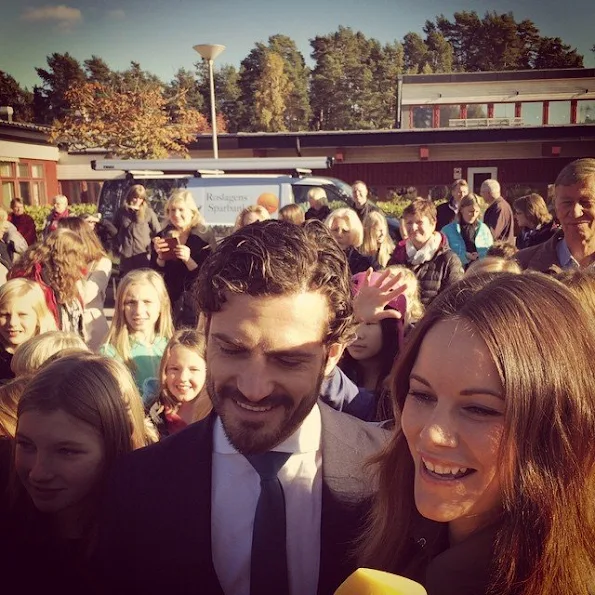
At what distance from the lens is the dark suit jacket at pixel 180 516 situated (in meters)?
1.52

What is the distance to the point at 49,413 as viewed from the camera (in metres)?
1.87

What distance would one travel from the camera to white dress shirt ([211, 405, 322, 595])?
1.56 m

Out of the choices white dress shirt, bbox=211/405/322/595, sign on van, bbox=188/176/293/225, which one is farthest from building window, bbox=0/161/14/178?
white dress shirt, bbox=211/405/322/595

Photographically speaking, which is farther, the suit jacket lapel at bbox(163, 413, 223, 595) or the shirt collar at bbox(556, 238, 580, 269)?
the shirt collar at bbox(556, 238, 580, 269)

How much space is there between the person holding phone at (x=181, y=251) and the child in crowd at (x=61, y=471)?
8.93 ft

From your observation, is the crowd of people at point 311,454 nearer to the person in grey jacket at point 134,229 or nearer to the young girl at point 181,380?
the young girl at point 181,380

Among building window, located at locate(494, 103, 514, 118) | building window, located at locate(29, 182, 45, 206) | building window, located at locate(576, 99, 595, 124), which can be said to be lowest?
building window, located at locate(29, 182, 45, 206)

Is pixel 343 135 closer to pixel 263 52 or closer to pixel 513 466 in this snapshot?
pixel 513 466

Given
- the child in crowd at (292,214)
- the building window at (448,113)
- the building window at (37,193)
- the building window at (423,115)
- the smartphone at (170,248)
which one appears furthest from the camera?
the building window at (423,115)

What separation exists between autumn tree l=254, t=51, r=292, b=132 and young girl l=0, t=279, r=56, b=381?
5333 centimetres

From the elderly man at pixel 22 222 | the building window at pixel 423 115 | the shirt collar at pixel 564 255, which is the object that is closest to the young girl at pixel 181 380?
the shirt collar at pixel 564 255

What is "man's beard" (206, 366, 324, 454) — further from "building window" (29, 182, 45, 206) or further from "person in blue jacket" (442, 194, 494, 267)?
"building window" (29, 182, 45, 206)

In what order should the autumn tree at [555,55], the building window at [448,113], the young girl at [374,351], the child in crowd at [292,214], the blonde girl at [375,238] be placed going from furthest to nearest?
the autumn tree at [555,55], the building window at [448,113], the child in crowd at [292,214], the blonde girl at [375,238], the young girl at [374,351]

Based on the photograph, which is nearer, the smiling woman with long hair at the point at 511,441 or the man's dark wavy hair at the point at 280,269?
the smiling woman with long hair at the point at 511,441
